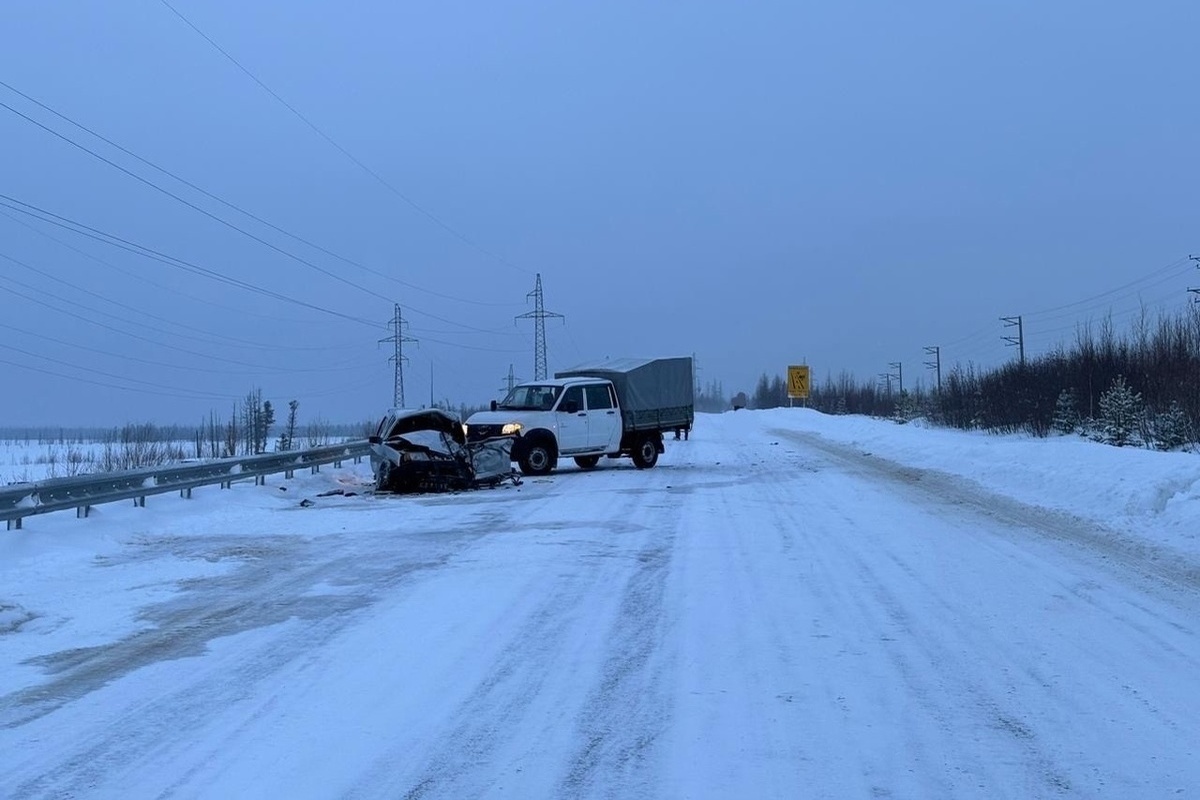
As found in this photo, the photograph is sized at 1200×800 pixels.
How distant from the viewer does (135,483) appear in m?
16.2

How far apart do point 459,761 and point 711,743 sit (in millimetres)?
1320

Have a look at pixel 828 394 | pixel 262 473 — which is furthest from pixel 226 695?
pixel 828 394

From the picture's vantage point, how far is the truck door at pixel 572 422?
26922 millimetres

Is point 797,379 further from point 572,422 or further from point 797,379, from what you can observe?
point 572,422

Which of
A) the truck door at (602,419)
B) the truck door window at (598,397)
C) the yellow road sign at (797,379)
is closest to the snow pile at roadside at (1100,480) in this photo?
the truck door at (602,419)

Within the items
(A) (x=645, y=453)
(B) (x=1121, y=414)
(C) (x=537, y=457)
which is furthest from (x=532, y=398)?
(B) (x=1121, y=414)

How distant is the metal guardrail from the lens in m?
13.1

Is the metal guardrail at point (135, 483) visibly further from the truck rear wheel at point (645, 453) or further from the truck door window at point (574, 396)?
the truck rear wheel at point (645, 453)

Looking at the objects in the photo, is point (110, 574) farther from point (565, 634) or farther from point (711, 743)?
point (711, 743)

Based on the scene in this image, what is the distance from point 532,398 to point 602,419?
190 centimetres

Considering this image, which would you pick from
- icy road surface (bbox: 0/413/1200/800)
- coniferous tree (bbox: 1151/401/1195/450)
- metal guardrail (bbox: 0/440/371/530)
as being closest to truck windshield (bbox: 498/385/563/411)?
metal guardrail (bbox: 0/440/371/530)

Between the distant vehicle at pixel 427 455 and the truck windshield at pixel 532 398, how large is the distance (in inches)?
138

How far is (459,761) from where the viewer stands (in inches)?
218

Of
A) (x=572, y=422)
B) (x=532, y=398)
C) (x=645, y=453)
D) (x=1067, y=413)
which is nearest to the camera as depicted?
(x=572, y=422)
